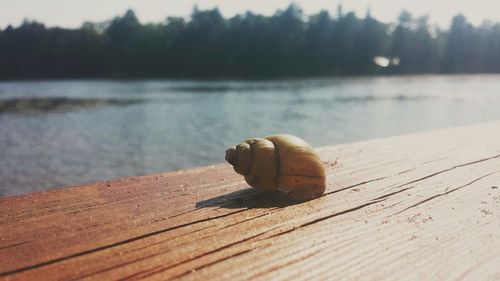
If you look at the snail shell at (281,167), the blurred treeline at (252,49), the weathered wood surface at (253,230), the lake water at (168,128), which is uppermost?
the blurred treeline at (252,49)

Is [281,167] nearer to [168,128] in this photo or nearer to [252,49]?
[168,128]

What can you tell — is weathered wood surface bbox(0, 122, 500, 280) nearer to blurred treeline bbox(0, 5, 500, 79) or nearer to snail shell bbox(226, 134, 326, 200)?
snail shell bbox(226, 134, 326, 200)

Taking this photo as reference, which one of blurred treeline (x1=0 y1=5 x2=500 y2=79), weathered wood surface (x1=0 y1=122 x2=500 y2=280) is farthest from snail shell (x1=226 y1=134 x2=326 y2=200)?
blurred treeline (x1=0 y1=5 x2=500 y2=79)

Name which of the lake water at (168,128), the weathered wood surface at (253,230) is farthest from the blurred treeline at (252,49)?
the weathered wood surface at (253,230)

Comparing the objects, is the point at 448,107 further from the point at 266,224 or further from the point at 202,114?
the point at 266,224

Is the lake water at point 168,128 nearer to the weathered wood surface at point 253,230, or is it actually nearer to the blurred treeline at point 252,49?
the weathered wood surface at point 253,230
